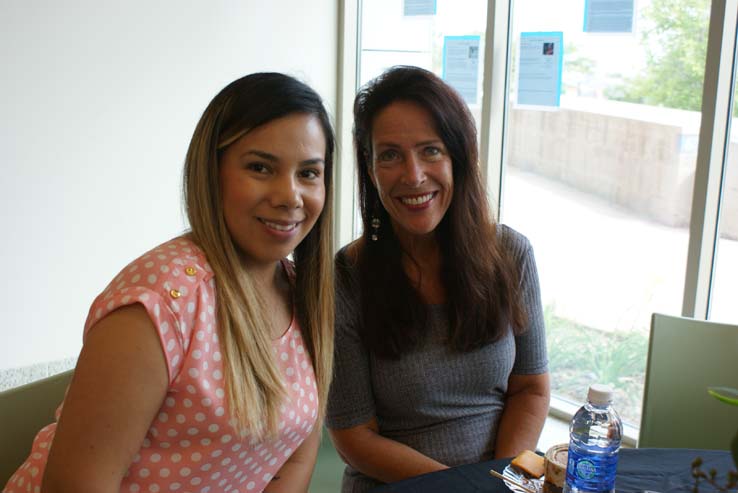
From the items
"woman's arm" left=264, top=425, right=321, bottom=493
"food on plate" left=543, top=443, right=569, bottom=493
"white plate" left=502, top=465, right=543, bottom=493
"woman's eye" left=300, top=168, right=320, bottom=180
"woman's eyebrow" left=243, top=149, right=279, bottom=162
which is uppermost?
"woman's eyebrow" left=243, top=149, right=279, bottom=162

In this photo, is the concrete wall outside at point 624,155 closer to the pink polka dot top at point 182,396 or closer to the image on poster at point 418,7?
the image on poster at point 418,7

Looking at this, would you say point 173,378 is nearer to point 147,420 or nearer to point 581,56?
point 147,420

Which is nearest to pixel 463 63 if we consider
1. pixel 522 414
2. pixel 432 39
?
pixel 432 39

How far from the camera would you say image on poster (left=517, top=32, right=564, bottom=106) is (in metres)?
3.16

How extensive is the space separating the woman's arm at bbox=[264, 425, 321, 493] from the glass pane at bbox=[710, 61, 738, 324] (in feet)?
5.86

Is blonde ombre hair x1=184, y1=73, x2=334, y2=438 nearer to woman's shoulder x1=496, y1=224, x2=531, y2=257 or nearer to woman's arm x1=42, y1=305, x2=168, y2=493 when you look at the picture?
woman's arm x1=42, y1=305, x2=168, y2=493

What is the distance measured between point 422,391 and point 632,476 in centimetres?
51

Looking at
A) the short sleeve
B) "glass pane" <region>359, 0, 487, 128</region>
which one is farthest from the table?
"glass pane" <region>359, 0, 487, 128</region>

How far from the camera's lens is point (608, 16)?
294cm

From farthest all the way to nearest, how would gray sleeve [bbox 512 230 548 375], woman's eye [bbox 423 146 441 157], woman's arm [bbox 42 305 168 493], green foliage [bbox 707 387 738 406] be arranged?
gray sleeve [bbox 512 230 548 375]
woman's eye [bbox 423 146 441 157]
woman's arm [bbox 42 305 168 493]
green foliage [bbox 707 387 738 406]

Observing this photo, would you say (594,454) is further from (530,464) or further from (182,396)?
(182,396)

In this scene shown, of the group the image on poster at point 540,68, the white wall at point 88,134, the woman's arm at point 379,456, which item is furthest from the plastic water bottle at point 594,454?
the white wall at point 88,134

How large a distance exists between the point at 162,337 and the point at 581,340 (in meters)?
2.44

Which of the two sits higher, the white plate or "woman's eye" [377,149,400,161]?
"woman's eye" [377,149,400,161]
